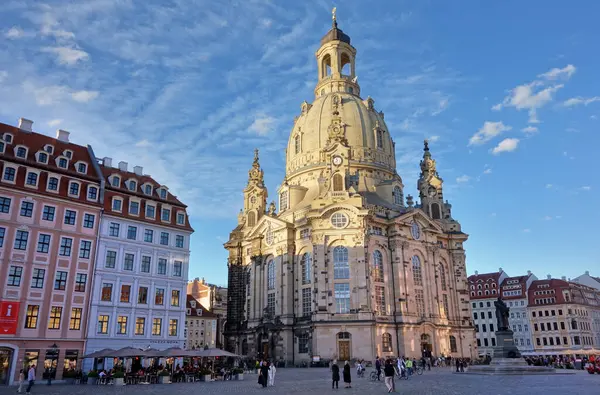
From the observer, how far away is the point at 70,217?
41.2 meters

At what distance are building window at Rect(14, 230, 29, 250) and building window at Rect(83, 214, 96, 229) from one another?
4787 mm

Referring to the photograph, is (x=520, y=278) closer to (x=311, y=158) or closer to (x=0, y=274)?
(x=311, y=158)

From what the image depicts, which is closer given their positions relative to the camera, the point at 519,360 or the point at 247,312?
the point at 519,360

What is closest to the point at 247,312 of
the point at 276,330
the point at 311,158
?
the point at 276,330

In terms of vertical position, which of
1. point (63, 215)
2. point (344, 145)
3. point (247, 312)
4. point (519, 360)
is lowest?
point (519, 360)

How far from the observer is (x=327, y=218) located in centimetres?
6062

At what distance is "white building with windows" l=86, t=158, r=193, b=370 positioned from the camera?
41688 millimetres

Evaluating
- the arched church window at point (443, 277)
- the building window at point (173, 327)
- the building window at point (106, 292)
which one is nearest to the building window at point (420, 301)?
the arched church window at point (443, 277)

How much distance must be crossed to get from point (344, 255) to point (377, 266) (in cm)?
524

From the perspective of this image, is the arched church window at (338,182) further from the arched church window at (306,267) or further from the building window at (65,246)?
the building window at (65,246)

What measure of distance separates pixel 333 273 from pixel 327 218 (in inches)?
270

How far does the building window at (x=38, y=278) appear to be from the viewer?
38031mm

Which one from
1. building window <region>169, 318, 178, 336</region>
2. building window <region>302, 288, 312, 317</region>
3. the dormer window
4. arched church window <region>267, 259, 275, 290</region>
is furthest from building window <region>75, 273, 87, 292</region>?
arched church window <region>267, 259, 275, 290</region>

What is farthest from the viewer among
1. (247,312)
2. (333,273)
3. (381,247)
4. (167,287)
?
(247,312)
